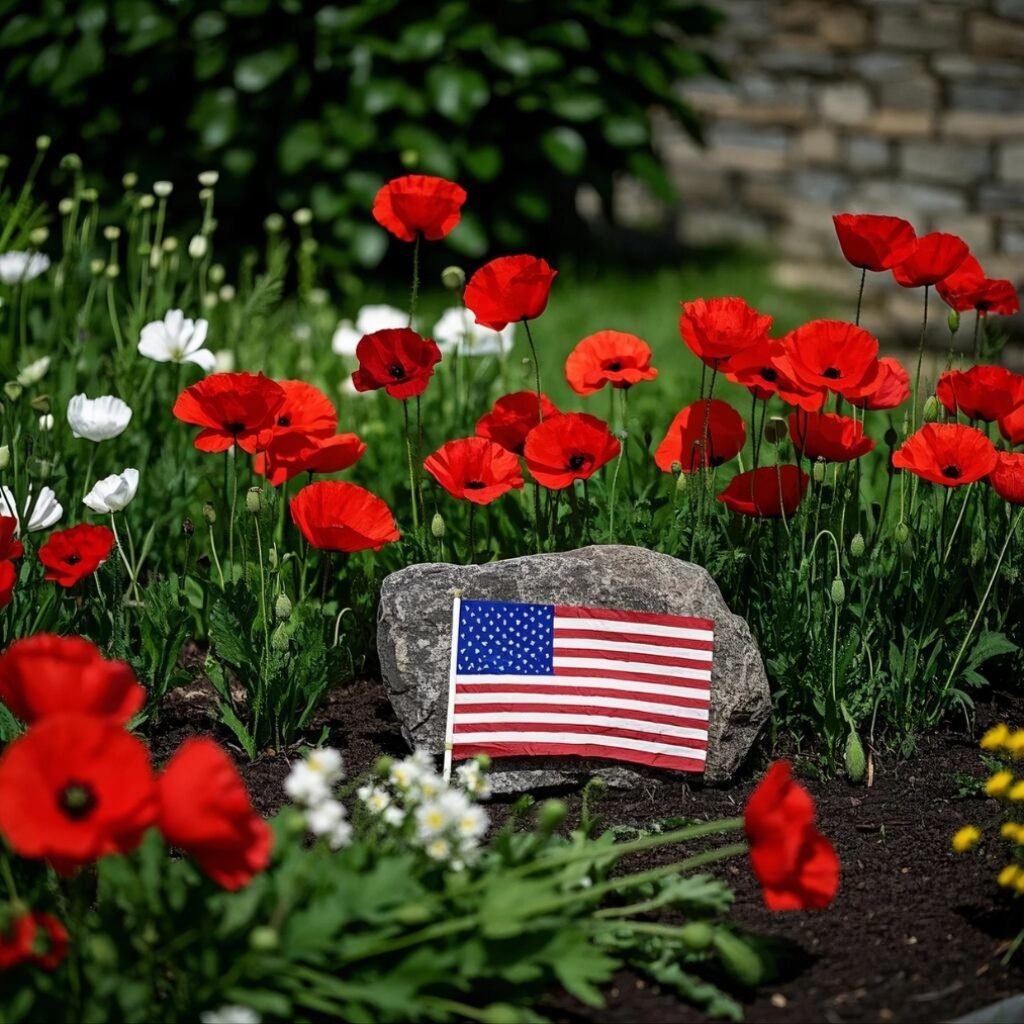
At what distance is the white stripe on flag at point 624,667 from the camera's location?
8.47ft

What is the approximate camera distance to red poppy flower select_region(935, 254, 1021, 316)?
2.93m

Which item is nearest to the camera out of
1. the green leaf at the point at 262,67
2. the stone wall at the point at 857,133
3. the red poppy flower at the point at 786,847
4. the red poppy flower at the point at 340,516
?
the red poppy flower at the point at 786,847

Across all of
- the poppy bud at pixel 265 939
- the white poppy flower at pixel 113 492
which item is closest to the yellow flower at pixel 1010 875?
the poppy bud at pixel 265 939

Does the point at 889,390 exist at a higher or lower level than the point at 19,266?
higher

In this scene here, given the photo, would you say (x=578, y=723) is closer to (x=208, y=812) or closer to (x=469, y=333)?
(x=208, y=812)

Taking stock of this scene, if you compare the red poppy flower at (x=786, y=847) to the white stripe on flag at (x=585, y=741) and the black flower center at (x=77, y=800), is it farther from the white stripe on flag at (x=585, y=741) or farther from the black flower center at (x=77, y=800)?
the black flower center at (x=77, y=800)

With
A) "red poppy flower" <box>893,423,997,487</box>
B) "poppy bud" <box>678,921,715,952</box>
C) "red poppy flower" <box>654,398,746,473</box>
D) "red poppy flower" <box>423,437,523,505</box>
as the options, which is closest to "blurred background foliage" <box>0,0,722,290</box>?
"red poppy flower" <box>654,398,746,473</box>

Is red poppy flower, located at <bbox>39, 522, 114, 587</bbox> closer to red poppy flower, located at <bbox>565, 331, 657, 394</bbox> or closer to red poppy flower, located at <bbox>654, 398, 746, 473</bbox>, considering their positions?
red poppy flower, located at <bbox>565, 331, 657, 394</bbox>

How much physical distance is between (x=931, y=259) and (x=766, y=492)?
512 millimetres

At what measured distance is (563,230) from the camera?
6.90 metres

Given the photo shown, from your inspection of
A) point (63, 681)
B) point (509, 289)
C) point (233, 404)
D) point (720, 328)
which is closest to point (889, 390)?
point (720, 328)

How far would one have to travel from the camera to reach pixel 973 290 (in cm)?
295

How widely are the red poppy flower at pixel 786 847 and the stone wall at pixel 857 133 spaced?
14.0 ft

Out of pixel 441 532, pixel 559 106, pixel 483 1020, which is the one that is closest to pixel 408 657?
pixel 441 532
